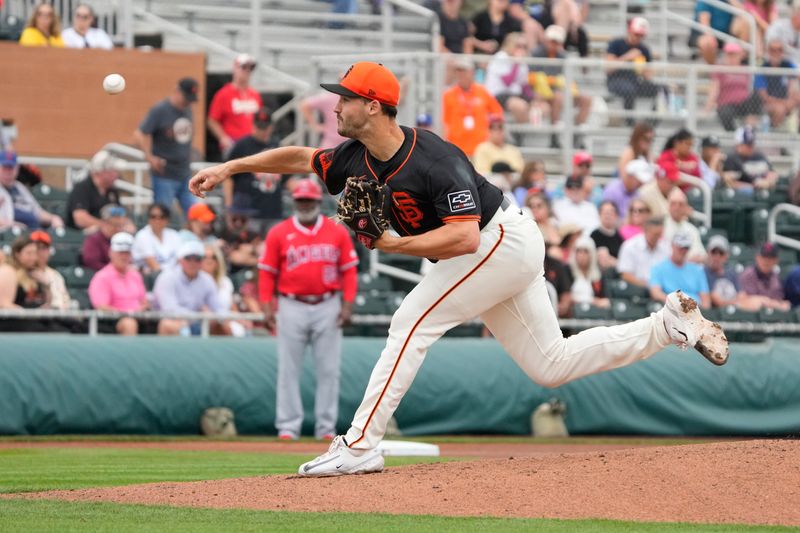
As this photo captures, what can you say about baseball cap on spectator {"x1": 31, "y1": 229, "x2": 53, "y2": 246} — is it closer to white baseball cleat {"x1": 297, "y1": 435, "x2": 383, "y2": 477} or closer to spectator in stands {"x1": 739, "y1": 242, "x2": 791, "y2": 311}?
white baseball cleat {"x1": 297, "y1": 435, "x2": 383, "y2": 477}

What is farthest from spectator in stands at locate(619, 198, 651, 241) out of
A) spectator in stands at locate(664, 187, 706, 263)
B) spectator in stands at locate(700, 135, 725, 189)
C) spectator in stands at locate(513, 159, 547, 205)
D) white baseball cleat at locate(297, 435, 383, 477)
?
white baseball cleat at locate(297, 435, 383, 477)

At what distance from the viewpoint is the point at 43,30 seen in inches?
702

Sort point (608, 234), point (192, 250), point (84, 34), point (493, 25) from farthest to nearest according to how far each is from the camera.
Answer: point (493, 25) → point (84, 34) → point (608, 234) → point (192, 250)

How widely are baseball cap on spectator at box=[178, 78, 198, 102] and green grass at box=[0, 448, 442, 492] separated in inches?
220

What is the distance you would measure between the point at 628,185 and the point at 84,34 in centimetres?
714

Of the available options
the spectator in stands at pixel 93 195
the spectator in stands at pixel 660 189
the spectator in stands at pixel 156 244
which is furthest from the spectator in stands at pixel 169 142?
the spectator in stands at pixel 660 189

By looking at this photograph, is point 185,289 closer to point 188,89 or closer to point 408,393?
point 408,393

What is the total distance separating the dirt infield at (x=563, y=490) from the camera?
6648mm

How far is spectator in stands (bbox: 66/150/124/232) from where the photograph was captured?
15016 millimetres

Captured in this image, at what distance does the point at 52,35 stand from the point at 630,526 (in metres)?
13.4

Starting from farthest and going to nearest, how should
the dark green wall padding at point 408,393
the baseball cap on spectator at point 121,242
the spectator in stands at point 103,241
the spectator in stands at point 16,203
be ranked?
the spectator in stands at point 16,203, the spectator in stands at point 103,241, the baseball cap on spectator at point 121,242, the dark green wall padding at point 408,393

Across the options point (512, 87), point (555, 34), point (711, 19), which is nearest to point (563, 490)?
point (512, 87)

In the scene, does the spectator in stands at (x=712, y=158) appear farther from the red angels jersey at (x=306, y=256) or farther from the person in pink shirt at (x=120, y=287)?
the person in pink shirt at (x=120, y=287)

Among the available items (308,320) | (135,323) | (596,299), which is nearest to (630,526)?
(308,320)
